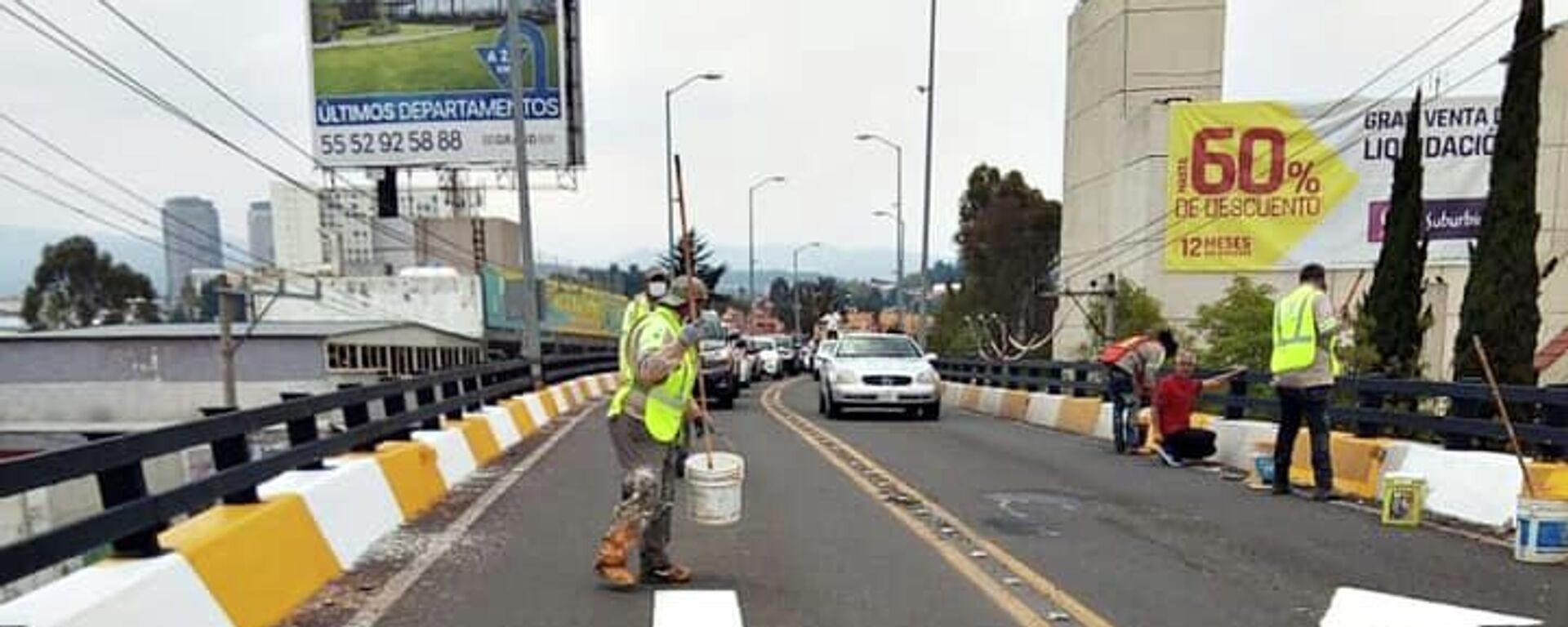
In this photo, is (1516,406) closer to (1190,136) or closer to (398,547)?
(398,547)

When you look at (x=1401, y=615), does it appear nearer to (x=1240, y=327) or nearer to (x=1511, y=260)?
(x=1511, y=260)

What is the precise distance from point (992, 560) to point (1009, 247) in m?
60.1

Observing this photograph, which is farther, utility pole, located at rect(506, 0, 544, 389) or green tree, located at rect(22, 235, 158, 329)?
green tree, located at rect(22, 235, 158, 329)

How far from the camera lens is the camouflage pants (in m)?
6.32

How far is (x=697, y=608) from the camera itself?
598cm

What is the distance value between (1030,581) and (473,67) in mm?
33080

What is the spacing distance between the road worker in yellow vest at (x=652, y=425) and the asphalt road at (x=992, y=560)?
28 cm

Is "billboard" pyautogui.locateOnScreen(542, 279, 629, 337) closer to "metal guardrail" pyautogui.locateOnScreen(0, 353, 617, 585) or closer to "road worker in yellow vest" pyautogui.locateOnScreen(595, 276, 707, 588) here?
"metal guardrail" pyautogui.locateOnScreen(0, 353, 617, 585)

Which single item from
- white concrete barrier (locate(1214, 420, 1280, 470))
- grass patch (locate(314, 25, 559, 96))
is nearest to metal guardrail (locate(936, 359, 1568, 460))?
white concrete barrier (locate(1214, 420, 1280, 470))

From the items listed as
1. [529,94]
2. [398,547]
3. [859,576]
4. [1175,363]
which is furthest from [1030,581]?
[529,94]

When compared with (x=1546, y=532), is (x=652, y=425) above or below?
above

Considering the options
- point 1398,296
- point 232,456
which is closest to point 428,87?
point 1398,296

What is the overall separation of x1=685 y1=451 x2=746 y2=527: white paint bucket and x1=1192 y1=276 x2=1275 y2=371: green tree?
19.9 m

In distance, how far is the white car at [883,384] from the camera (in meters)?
18.7
